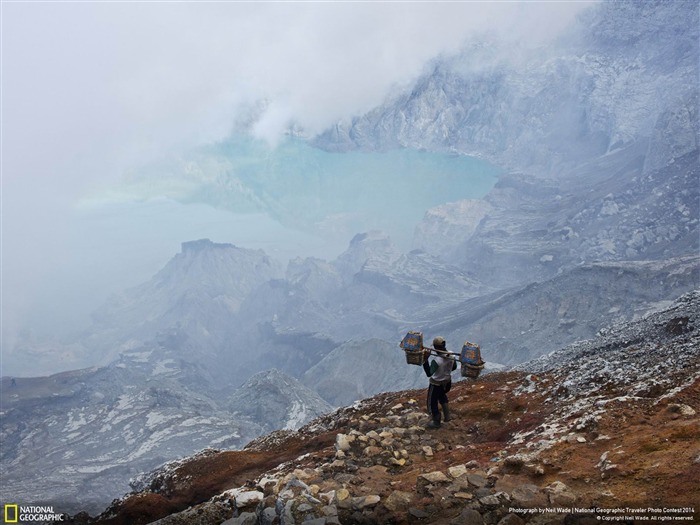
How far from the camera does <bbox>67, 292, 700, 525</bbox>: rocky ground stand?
12.0 m

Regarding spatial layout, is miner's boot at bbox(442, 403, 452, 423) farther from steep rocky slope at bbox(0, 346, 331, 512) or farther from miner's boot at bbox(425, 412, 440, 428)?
steep rocky slope at bbox(0, 346, 331, 512)

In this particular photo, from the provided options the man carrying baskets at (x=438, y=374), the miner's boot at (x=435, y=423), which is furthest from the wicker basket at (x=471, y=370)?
the miner's boot at (x=435, y=423)

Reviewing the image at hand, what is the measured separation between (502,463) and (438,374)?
4.72 m

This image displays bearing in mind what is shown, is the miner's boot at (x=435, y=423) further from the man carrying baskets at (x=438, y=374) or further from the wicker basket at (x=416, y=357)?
the wicker basket at (x=416, y=357)

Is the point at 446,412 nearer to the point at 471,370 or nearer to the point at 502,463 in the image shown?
the point at 471,370

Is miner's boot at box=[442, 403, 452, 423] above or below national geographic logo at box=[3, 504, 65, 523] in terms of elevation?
above

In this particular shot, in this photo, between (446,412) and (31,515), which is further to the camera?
(31,515)

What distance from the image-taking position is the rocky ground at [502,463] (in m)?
12.0

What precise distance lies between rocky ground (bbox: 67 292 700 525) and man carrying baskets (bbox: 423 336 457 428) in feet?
2.46

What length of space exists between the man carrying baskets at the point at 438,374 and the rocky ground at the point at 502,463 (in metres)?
0.75

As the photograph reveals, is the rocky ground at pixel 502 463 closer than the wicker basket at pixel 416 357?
Yes

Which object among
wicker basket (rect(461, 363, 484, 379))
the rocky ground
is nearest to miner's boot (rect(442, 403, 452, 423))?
the rocky ground

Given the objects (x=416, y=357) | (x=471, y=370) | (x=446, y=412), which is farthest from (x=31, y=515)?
(x=471, y=370)

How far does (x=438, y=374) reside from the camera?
1878 cm
